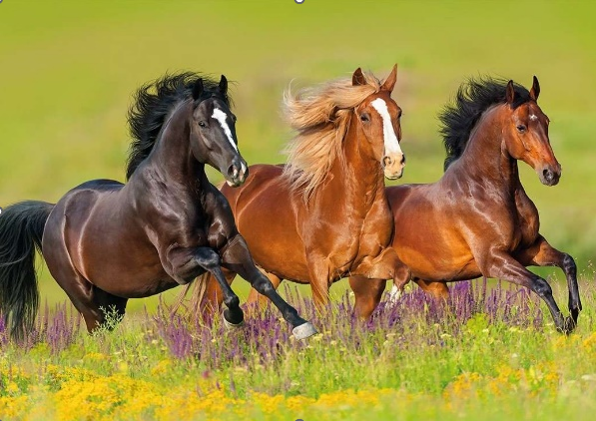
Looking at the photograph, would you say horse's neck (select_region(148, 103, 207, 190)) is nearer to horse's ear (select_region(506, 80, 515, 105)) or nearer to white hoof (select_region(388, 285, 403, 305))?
white hoof (select_region(388, 285, 403, 305))

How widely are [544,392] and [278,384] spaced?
5.07ft

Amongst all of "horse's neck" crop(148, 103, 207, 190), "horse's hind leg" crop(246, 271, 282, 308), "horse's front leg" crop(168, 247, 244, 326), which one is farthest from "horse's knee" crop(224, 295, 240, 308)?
"horse's hind leg" crop(246, 271, 282, 308)

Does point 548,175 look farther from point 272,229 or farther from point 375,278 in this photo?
point 272,229

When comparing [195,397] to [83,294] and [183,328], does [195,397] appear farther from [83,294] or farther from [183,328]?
[83,294]

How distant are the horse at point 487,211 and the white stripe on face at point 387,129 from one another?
3.66ft

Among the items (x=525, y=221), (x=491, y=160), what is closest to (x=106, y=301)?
(x=491, y=160)

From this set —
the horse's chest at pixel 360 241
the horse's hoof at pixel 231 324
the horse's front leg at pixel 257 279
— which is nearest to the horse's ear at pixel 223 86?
the horse's front leg at pixel 257 279

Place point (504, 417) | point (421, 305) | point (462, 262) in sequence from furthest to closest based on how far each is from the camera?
point (462, 262), point (421, 305), point (504, 417)

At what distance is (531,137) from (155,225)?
115 inches

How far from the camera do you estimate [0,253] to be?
1158 centimetres

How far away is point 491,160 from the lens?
10195 mm

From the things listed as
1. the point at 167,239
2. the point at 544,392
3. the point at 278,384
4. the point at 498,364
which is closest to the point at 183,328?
the point at 167,239

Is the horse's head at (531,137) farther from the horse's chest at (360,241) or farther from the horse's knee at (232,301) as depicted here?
the horse's knee at (232,301)

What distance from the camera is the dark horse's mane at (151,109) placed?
31.3 ft
